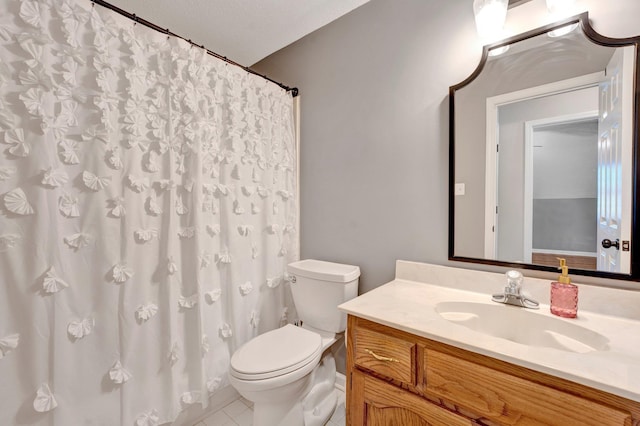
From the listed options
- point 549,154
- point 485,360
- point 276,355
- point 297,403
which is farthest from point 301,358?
point 549,154

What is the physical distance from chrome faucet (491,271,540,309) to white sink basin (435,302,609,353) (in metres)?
0.02

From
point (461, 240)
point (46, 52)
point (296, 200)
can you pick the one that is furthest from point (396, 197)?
point (46, 52)

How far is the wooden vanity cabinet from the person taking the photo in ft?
2.13

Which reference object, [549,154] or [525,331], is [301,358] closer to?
[525,331]

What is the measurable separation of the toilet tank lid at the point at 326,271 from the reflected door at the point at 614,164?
1037mm

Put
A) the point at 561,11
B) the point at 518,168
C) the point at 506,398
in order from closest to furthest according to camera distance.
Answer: the point at 506,398 < the point at 561,11 < the point at 518,168

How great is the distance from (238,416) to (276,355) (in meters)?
0.66

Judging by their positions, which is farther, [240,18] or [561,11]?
[240,18]

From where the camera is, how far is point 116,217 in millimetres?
1150

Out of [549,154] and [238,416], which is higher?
A: [549,154]

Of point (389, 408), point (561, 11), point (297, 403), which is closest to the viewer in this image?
point (389, 408)

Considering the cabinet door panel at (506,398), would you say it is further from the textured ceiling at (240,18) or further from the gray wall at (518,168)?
the textured ceiling at (240,18)

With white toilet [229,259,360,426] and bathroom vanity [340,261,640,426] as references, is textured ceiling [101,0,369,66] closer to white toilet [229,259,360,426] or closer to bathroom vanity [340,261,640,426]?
white toilet [229,259,360,426]

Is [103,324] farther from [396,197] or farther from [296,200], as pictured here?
[396,197]
